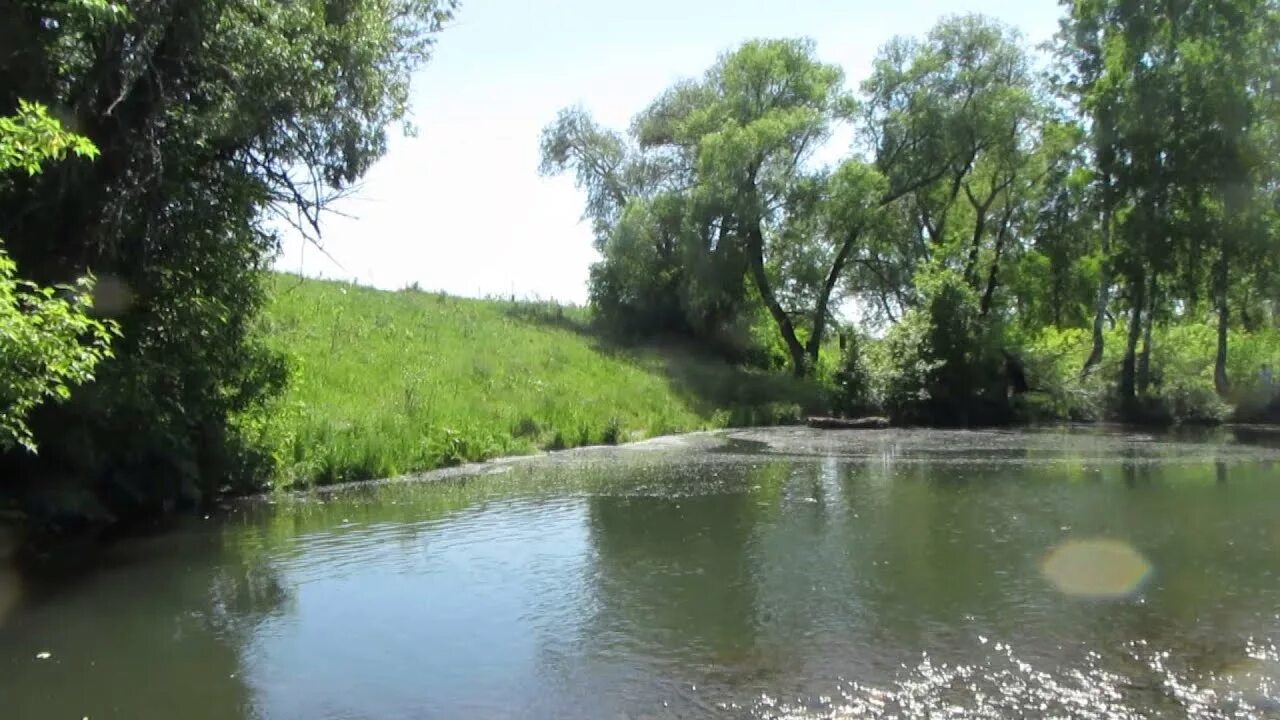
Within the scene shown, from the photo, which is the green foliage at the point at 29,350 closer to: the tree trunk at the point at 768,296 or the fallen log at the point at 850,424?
the fallen log at the point at 850,424

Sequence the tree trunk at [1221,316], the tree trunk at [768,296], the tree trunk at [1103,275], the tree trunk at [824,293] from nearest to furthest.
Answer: the tree trunk at [1221,316] < the tree trunk at [1103,275] < the tree trunk at [824,293] < the tree trunk at [768,296]

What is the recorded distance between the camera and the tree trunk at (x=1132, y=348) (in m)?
36.8

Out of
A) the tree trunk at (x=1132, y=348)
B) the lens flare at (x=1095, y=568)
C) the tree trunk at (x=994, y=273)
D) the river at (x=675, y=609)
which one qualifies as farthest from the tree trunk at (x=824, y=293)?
the lens flare at (x=1095, y=568)

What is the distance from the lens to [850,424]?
33.9 metres

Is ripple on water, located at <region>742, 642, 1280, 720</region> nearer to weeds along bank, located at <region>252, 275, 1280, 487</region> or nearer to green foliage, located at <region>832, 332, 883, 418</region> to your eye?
weeds along bank, located at <region>252, 275, 1280, 487</region>

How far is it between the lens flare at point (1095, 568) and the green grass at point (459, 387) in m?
12.8

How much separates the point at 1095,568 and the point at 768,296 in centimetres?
3186

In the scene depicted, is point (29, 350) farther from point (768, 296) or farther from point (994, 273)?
point (994, 273)

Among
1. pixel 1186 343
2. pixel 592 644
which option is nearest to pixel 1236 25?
pixel 1186 343

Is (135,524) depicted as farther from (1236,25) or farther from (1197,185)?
(1236,25)

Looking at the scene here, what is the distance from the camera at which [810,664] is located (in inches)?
312

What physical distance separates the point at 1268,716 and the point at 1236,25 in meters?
35.7

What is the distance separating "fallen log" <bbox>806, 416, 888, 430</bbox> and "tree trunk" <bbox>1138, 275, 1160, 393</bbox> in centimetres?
1166

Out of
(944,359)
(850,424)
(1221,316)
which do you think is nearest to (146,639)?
(850,424)
